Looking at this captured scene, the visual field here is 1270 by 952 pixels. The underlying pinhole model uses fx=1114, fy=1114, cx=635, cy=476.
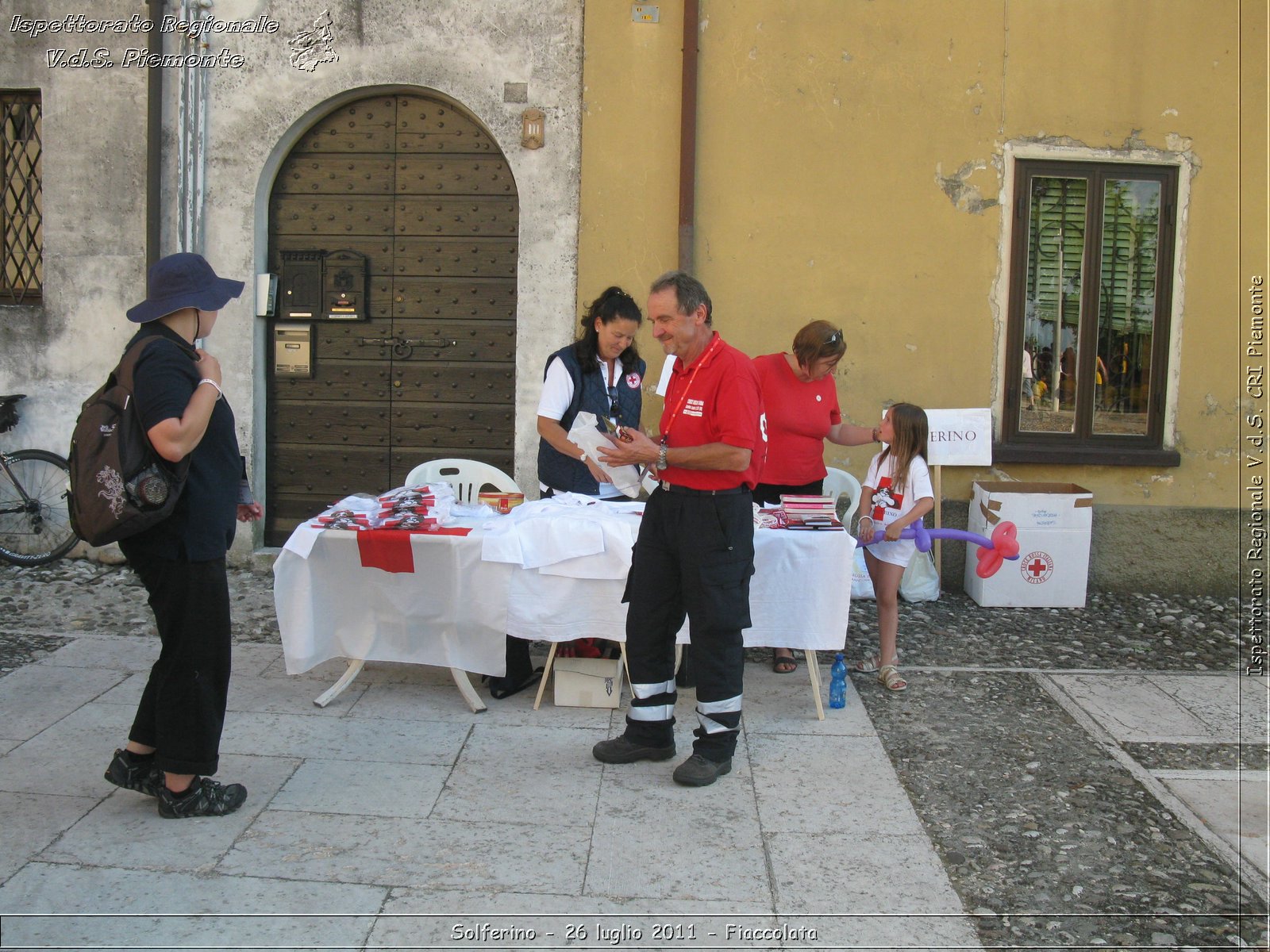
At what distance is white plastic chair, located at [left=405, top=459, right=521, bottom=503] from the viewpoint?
19.8ft

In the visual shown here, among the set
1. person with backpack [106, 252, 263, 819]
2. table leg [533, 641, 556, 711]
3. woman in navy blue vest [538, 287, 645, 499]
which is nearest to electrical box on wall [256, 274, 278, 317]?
woman in navy blue vest [538, 287, 645, 499]

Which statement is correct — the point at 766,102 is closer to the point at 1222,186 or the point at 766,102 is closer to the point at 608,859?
the point at 1222,186

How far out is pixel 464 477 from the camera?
6125mm

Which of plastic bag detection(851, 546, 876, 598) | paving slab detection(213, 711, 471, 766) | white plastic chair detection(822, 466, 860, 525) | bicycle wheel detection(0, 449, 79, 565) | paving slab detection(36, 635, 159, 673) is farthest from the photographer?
bicycle wheel detection(0, 449, 79, 565)

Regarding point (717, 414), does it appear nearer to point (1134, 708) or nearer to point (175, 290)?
point (175, 290)

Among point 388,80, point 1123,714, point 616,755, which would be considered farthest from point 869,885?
point 388,80

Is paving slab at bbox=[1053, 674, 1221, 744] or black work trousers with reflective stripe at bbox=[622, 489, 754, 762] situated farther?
paving slab at bbox=[1053, 674, 1221, 744]

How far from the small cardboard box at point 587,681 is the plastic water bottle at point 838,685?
0.99m

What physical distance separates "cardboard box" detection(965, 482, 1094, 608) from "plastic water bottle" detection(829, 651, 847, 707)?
231cm

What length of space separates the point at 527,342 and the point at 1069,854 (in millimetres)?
4709

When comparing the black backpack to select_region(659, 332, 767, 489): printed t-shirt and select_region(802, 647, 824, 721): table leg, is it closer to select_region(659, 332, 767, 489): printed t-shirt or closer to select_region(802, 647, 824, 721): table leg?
select_region(659, 332, 767, 489): printed t-shirt

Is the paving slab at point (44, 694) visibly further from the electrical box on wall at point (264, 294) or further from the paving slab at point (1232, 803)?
the paving slab at point (1232, 803)

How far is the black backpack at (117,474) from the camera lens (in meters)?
3.44

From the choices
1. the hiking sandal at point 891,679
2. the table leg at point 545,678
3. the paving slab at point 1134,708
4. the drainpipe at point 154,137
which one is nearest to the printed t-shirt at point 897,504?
the hiking sandal at point 891,679
